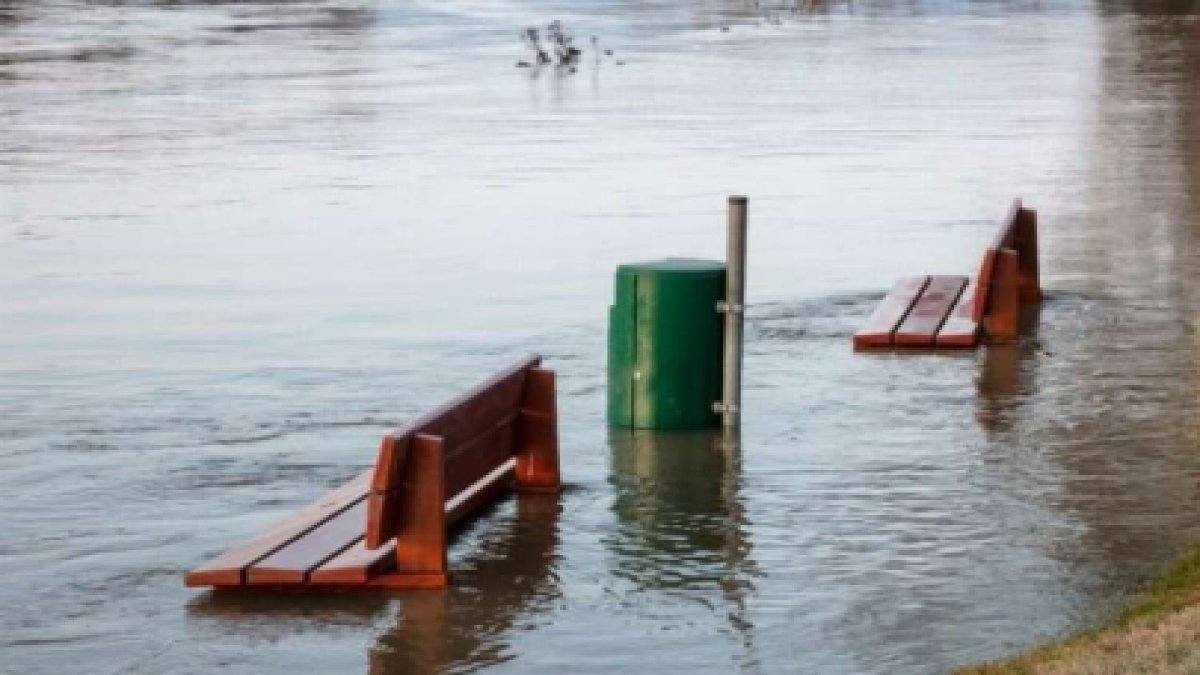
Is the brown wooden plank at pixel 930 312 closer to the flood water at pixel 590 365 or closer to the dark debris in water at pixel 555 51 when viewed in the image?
the flood water at pixel 590 365

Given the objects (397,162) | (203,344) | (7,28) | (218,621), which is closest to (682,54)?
(7,28)

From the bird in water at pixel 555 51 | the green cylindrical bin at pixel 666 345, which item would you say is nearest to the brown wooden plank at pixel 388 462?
the green cylindrical bin at pixel 666 345

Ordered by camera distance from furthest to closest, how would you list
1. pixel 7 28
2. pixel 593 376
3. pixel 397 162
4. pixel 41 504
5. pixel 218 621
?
1. pixel 7 28
2. pixel 397 162
3. pixel 593 376
4. pixel 41 504
5. pixel 218 621

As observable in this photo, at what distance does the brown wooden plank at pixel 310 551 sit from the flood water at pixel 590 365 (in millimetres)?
80

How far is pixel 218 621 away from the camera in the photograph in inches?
368

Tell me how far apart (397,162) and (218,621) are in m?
15.9

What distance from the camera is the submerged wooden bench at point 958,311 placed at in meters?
14.7

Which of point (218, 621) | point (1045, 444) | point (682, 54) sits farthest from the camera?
point (682, 54)

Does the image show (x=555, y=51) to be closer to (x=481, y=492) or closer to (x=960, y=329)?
(x=960, y=329)

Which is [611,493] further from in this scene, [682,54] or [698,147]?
[682,54]

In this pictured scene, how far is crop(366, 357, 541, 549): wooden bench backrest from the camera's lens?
9.58m

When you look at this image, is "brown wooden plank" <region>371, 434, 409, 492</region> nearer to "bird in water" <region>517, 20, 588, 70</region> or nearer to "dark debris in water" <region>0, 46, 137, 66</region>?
"bird in water" <region>517, 20, 588, 70</region>

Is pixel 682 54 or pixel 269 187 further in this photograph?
pixel 682 54

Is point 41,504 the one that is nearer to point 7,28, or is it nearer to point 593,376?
point 593,376
